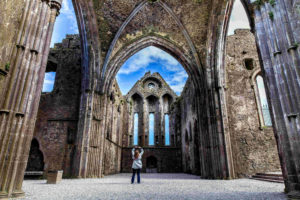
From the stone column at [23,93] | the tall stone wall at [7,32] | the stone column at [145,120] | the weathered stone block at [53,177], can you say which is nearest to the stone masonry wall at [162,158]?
the stone column at [145,120]

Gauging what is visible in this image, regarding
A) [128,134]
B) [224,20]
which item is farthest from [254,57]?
[128,134]

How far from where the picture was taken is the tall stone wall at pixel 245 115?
8.38 m

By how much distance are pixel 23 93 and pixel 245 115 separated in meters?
8.81

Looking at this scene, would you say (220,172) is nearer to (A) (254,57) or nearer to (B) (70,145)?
(A) (254,57)

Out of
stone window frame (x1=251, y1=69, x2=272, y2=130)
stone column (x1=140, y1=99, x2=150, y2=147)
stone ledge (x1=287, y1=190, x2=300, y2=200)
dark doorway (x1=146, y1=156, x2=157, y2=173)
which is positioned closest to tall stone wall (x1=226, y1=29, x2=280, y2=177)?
stone window frame (x1=251, y1=69, x2=272, y2=130)

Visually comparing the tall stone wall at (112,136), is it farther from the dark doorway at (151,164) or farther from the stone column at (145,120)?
the dark doorway at (151,164)

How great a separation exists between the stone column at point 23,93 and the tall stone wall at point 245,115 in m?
7.71

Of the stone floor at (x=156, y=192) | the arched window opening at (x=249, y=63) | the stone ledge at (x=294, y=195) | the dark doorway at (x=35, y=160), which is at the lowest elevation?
the stone floor at (x=156, y=192)

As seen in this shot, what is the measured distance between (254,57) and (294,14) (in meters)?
6.88

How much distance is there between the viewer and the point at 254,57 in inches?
384

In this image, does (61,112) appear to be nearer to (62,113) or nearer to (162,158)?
(62,113)

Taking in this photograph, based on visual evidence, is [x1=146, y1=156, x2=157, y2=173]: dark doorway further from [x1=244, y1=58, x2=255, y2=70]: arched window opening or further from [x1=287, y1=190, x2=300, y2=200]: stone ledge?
[x1=287, y1=190, x2=300, y2=200]: stone ledge

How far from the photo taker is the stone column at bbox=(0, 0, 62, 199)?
314 centimetres

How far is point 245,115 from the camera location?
8969mm
